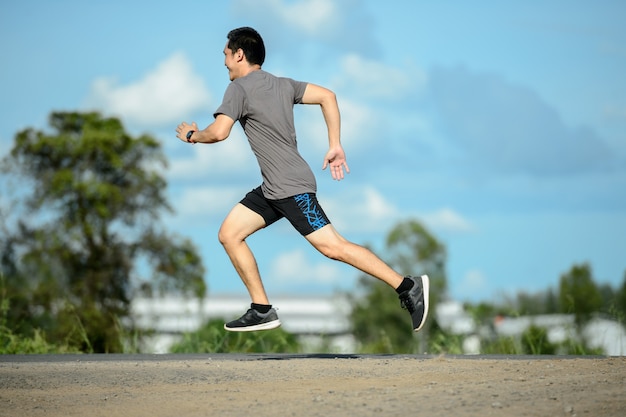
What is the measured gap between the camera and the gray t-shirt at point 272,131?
23.6 feet

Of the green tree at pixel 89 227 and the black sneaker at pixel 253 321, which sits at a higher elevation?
the green tree at pixel 89 227

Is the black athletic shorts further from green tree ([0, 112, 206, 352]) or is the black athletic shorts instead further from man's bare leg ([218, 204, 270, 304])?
green tree ([0, 112, 206, 352])

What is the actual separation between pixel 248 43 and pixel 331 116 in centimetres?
87

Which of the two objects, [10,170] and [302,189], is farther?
[10,170]

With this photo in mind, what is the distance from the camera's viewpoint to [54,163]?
35500 mm

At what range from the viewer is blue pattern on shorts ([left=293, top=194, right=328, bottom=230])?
7184mm

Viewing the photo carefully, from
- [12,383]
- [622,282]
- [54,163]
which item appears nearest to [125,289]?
[54,163]

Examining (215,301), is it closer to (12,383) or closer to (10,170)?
(10,170)

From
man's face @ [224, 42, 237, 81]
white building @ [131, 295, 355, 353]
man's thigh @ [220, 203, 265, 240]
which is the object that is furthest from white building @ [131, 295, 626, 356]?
man's face @ [224, 42, 237, 81]

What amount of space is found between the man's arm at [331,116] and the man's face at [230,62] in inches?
23.2

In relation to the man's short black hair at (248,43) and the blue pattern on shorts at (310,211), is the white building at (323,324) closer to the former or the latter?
the blue pattern on shorts at (310,211)

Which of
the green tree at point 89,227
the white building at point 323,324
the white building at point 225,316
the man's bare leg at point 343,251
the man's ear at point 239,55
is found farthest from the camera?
the green tree at point 89,227

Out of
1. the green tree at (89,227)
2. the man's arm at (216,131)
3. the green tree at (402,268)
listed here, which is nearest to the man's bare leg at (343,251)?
the man's arm at (216,131)

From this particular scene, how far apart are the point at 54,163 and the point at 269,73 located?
29613mm
